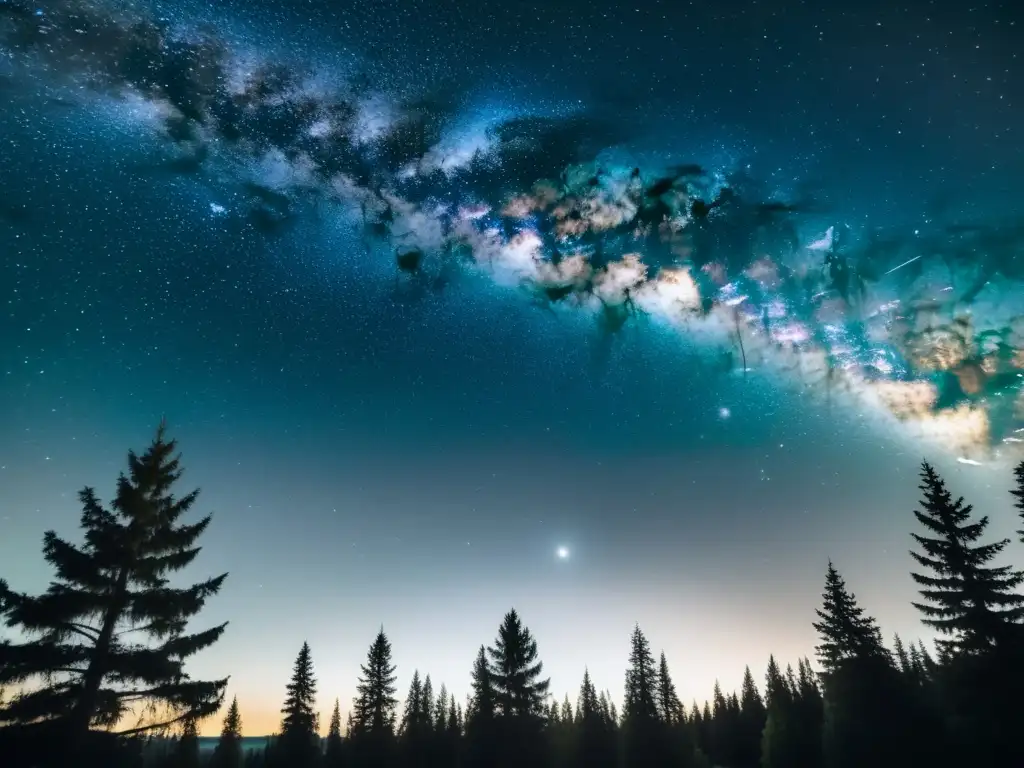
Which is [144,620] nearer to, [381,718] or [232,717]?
[381,718]

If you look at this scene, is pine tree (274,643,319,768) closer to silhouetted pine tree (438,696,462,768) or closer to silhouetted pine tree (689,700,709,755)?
silhouetted pine tree (438,696,462,768)

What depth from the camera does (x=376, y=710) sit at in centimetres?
4081

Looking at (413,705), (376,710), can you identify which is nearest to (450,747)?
(376,710)

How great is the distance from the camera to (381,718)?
40.3 metres

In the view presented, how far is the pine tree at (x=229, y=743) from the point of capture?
5716 centimetres

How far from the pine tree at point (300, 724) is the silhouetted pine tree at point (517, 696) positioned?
15912 millimetres

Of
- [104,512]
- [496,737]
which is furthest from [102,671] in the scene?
[496,737]

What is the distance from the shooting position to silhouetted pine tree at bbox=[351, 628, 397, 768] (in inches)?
1556

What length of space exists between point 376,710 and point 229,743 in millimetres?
36166

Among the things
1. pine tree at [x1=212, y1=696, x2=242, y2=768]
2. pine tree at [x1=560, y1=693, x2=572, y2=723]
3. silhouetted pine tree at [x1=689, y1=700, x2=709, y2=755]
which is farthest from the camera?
pine tree at [x1=560, y1=693, x2=572, y2=723]

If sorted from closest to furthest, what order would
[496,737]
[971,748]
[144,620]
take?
[144,620] → [971,748] → [496,737]

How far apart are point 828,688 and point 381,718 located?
34188 mm

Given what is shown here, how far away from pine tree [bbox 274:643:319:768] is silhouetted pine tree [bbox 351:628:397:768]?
410cm

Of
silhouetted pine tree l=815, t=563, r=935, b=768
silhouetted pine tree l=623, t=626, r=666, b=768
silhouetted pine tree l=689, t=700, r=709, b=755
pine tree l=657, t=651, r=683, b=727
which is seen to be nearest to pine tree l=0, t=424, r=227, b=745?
silhouetted pine tree l=815, t=563, r=935, b=768
